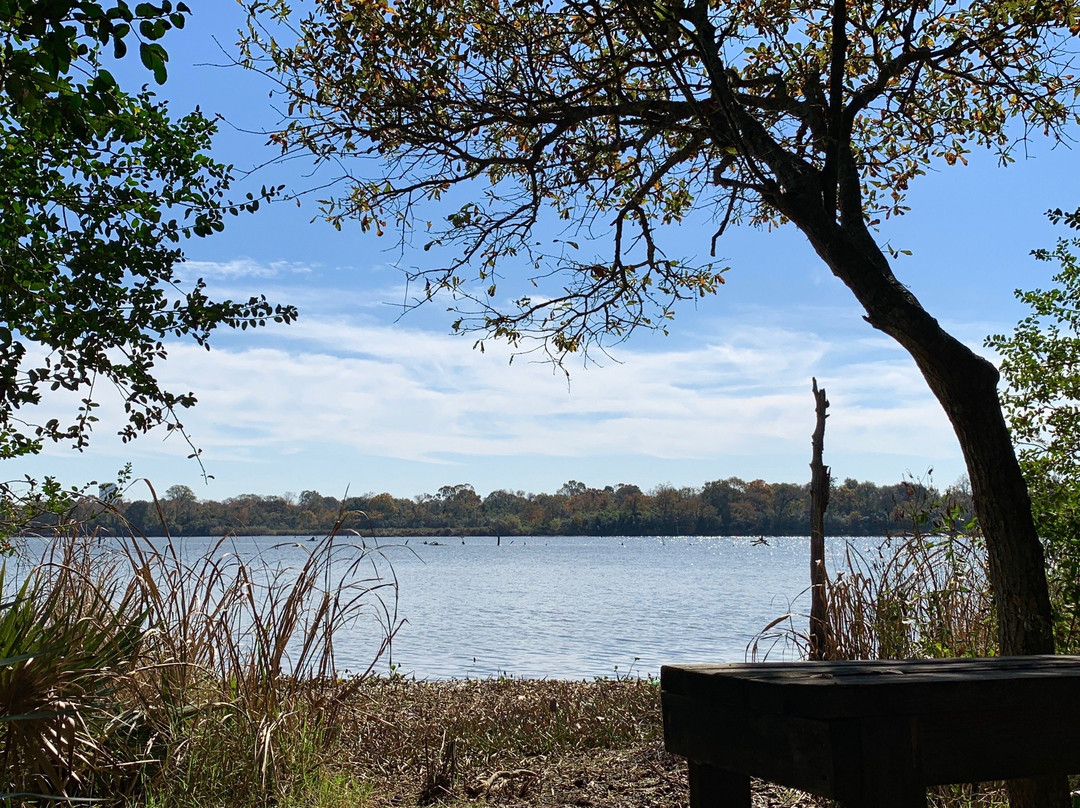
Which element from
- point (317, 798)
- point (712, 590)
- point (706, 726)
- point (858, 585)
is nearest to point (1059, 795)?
point (706, 726)

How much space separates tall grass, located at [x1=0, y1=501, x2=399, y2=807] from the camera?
10.9ft

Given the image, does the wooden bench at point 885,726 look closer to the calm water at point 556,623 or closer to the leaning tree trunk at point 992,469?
the leaning tree trunk at point 992,469

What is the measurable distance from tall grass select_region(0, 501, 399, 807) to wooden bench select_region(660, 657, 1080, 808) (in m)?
2.12

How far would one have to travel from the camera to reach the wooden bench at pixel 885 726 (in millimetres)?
1780

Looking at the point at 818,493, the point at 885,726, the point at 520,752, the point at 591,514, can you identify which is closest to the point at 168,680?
the point at 520,752

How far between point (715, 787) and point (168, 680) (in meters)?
2.47

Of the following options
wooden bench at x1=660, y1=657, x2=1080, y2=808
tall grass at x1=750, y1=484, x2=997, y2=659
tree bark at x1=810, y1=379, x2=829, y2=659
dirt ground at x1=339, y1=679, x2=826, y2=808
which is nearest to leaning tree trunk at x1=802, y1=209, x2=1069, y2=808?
wooden bench at x1=660, y1=657, x2=1080, y2=808

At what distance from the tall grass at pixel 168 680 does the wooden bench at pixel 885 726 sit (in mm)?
2121

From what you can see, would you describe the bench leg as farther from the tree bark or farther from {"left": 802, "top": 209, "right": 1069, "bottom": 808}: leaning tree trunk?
the tree bark

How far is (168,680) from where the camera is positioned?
3848 mm

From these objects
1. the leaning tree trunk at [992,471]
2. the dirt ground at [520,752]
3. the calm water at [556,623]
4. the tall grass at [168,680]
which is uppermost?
the leaning tree trunk at [992,471]

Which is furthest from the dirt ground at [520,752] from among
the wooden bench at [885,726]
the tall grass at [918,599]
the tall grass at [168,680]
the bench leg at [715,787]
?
the wooden bench at [885,726]

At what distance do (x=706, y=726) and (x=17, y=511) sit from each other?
403 cm

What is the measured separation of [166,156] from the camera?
483 centimetres
